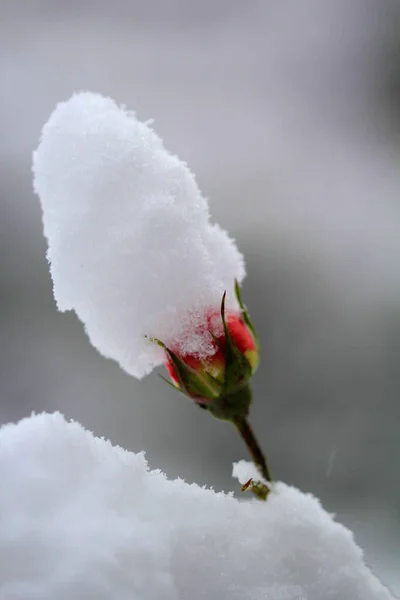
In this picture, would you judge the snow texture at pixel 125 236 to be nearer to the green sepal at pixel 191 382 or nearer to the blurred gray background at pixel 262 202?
the green sepal at pixel 191 382

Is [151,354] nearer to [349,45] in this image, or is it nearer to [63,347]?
[63,347]

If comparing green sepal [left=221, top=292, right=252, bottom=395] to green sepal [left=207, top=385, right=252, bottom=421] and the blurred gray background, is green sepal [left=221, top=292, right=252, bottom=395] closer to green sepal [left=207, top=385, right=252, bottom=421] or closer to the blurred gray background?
green sepal [left=207, top=385, right=252, bottom=421]

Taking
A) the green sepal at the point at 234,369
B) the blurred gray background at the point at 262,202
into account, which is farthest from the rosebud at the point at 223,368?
the blurred gray background at the point at 262,202

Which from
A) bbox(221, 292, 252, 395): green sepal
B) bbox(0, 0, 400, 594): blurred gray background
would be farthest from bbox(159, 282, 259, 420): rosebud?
bbox(0, 0, 400, 594): blurred gray background

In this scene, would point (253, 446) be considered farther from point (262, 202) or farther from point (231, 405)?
point (262, 202)

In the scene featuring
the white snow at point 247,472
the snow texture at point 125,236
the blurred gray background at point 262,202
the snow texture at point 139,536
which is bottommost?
the snow texture at point 139,536

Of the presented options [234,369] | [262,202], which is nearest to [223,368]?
[234,369]

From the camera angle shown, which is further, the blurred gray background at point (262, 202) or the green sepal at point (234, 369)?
the blurred gray background at point (262, 202)

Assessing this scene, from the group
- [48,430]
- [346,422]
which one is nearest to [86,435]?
[48,430]
